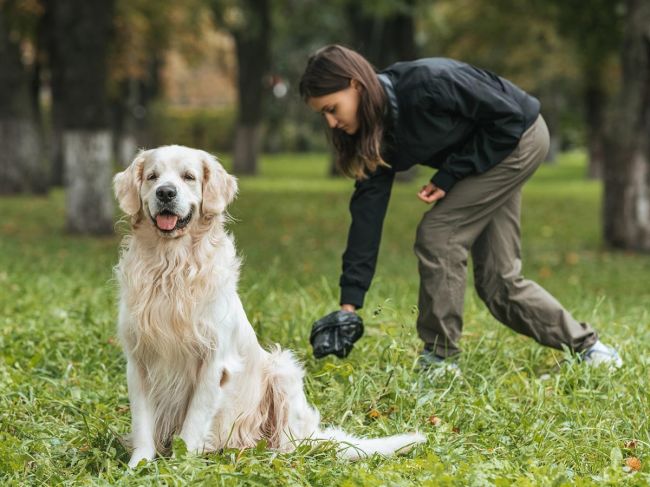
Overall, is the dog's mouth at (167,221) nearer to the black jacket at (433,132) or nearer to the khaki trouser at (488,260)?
the black jacket at (433,132)

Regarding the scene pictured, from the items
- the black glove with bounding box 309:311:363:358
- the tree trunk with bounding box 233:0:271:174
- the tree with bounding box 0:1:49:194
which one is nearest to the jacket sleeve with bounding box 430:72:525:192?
the black glove with bounding box 309:311:363:358

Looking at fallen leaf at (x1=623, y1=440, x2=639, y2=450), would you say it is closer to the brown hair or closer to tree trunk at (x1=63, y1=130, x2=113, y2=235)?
the brown hair

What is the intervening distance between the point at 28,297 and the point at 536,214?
41.7 feet

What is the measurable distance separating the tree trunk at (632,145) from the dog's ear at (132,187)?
8.61m

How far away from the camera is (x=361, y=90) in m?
4.63

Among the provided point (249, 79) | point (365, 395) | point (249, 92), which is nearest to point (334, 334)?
point (365, 395)

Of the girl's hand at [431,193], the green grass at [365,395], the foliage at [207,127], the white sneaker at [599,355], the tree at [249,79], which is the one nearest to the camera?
the green grass at [365,395]

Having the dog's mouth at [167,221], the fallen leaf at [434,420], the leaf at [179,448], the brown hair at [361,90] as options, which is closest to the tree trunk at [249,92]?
the brown hair at [361,90]

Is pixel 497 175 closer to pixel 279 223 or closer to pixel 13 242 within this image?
pixel 13 242

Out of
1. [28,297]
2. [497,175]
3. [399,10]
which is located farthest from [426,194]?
[399,10]

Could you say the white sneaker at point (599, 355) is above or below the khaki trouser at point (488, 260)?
below

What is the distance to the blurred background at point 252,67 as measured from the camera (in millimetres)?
11836

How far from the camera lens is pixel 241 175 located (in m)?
28.5

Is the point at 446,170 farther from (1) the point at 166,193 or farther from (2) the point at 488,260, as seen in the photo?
(1) the point at 166,193
